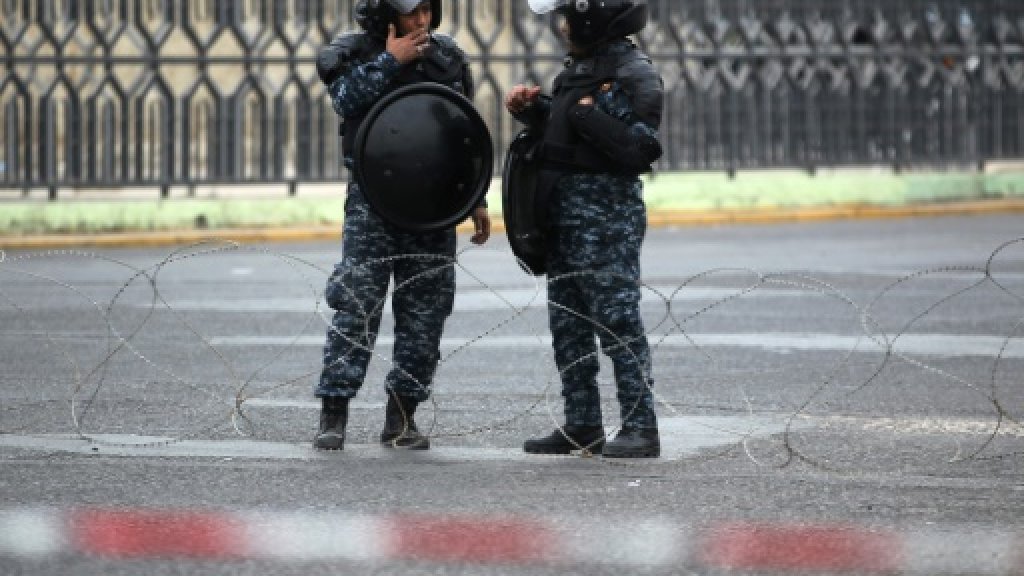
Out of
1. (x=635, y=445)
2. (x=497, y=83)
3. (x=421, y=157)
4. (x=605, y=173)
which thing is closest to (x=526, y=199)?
(x=605, y=173)

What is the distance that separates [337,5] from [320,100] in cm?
99

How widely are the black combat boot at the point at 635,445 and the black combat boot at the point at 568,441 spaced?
0.46 feet

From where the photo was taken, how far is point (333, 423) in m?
9.25

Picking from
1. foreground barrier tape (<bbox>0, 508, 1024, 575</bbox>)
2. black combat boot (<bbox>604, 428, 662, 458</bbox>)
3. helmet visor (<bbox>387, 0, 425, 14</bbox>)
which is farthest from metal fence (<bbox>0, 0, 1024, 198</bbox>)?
foreground barrier tape (<bbox>0, 508, 1024, 575</bbox>)

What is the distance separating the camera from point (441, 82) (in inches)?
368

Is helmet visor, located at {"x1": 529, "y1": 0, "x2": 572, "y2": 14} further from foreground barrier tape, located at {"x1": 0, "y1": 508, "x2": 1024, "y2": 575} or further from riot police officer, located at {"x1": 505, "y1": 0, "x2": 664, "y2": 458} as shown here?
foreground barrier tape, located at {"x1": 0, "y1": 508, "x2": 1024, "y2": 575}

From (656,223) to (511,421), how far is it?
1422cm

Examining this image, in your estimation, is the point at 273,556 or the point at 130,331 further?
the point at 130,331

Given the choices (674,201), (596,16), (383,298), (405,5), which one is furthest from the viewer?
(674,201)

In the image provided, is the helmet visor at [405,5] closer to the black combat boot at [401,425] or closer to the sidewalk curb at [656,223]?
the black combat boot at [401,425]

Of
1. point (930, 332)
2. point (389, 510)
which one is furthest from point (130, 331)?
point (389, 510)

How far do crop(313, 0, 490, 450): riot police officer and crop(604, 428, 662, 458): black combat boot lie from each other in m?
0.76

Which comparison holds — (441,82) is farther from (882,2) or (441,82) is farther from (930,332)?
(882,2)

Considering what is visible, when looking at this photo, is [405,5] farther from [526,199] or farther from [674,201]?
[674,201]
